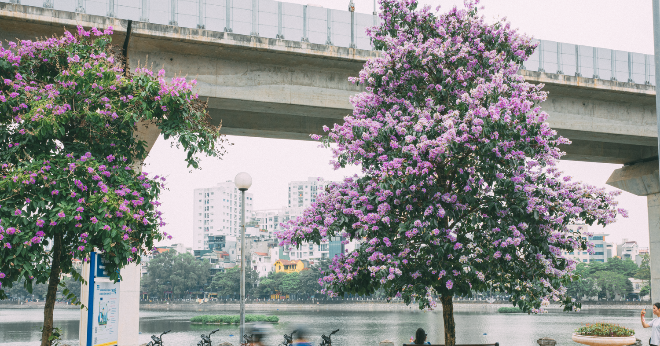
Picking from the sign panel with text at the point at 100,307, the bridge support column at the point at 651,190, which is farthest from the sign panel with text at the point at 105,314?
the bridge support column at the point at 651,190

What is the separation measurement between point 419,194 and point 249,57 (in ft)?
27.2

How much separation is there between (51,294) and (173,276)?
383ft

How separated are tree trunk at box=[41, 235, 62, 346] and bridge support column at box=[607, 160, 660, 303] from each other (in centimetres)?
2395

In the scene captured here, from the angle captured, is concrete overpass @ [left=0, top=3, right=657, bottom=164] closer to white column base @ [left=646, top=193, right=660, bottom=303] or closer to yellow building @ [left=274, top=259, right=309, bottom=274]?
white column base @ [left=646, top=193, right=660, bottom=303]

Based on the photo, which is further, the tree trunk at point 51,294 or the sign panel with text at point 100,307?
the tree trunk at point 51,294

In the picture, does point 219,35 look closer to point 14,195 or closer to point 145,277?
point 14,195

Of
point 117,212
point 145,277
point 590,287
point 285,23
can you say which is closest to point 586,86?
point 285,23

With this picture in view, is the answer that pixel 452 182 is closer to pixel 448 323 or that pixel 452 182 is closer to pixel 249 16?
pixel 448 323

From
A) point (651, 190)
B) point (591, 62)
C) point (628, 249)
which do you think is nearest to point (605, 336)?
point (591, 62)

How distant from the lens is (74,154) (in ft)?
32.1

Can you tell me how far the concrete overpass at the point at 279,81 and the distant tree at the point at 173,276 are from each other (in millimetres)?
109313

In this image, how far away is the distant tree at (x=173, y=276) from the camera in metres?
123

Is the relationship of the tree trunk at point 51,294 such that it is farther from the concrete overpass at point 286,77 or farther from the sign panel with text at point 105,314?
the concrete overpass at point 286,77

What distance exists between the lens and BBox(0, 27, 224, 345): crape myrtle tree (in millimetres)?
8766
